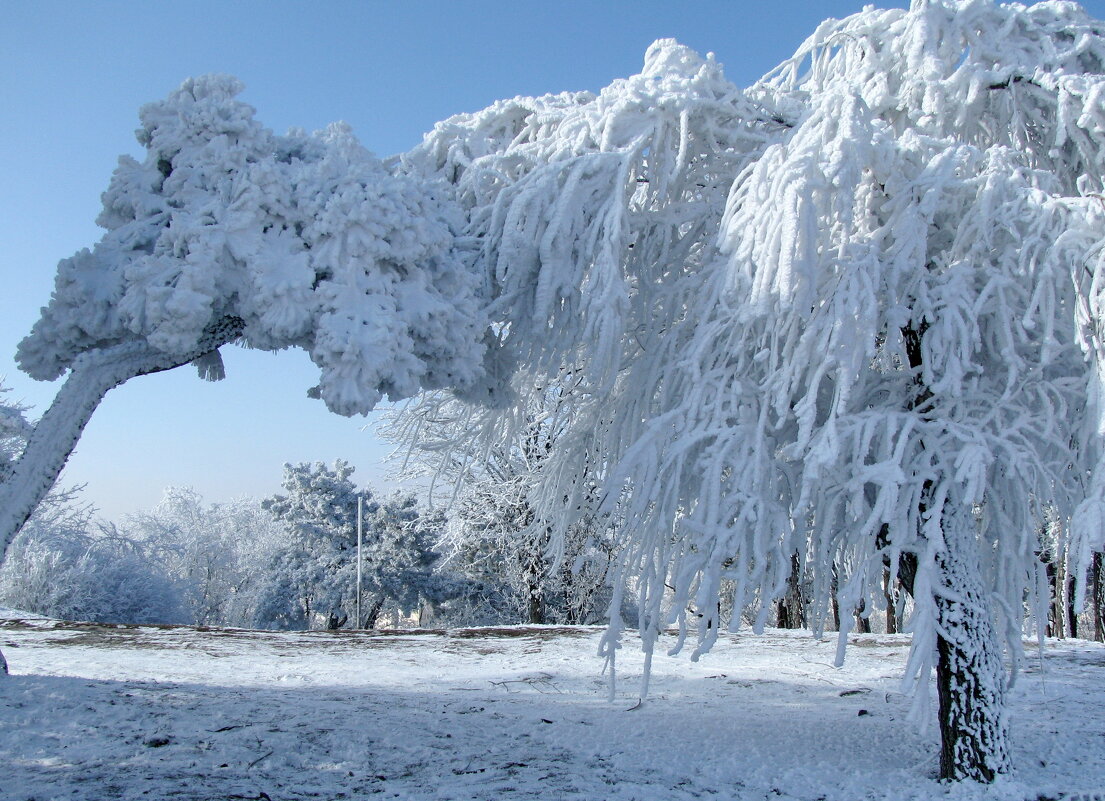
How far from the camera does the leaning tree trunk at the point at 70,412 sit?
4789 mm

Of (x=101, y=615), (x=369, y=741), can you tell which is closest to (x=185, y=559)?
(x=101, y=615)

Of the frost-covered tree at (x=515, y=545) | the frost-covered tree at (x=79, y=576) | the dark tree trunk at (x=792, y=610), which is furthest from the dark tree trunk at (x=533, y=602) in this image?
the frost-covered tree at (x=79, y=576)

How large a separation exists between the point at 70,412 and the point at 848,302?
4.72 meters

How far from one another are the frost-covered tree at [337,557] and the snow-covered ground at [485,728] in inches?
617

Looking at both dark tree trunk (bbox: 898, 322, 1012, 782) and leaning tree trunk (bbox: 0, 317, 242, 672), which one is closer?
dark tree trunk (bbox: 898, 322, 1012, 782)

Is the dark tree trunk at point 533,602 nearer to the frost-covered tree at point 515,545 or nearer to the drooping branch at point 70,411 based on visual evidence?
the frost-covered tree at point 515,545

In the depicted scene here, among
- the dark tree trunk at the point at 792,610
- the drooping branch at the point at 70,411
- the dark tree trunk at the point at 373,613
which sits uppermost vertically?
the drooping branch at the point at 70,411

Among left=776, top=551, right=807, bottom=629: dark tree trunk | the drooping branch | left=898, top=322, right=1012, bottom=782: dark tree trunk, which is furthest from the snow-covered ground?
left=776, top=551, right=807, bottom=629: dark tree trunk

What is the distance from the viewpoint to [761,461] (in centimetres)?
425

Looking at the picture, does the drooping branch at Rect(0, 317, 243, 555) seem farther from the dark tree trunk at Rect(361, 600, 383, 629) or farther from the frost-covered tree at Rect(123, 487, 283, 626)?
the frost-covered tree at Rect(123, 487, 283, 626)

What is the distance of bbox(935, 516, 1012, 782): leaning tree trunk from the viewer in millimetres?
4676

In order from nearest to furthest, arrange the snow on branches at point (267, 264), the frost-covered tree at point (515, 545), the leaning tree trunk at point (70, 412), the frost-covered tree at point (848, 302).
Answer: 1. the frost-covered tree at point (848, 302)
2. the snow on branches at point (267, 264)
3. the leaning tree trunk at point (70, 412)
4. the frost-covered tree at point (515, 545)

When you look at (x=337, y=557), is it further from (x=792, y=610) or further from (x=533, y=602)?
(x=792, y=610)

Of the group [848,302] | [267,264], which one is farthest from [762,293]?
[267,264]
